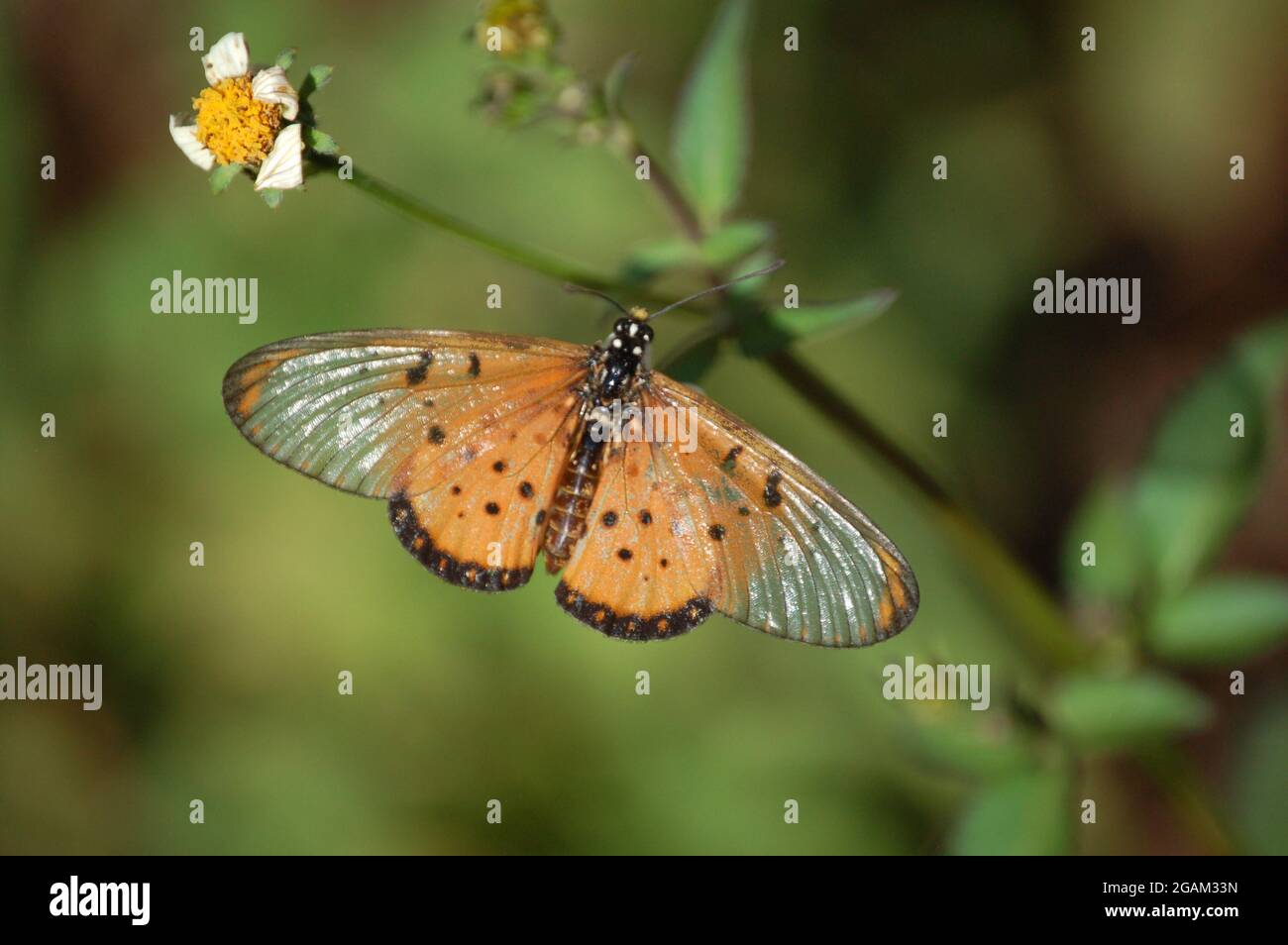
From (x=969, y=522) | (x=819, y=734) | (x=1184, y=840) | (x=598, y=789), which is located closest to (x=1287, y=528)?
(x=1184, y=840)

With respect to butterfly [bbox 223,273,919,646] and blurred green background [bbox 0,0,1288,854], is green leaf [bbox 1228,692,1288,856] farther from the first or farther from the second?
butterfly [bbox 223,273,919,646]

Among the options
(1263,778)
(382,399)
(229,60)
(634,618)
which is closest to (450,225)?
(382,399)

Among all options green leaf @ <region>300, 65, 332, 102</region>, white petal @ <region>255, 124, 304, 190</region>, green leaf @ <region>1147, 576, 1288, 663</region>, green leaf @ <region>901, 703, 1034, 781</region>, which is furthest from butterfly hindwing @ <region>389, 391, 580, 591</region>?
green leaf @ <region>1147, 576, 1288, 663</region>

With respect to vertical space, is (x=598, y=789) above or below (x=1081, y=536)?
below

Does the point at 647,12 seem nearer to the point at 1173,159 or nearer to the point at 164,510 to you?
the point at 1173,159

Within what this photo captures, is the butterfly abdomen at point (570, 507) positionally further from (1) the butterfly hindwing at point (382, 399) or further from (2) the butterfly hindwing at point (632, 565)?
(1) the butterfly hindwing at point (382, 399)

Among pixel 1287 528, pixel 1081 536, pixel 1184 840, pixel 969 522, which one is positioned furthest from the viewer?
pixel 1287 528
